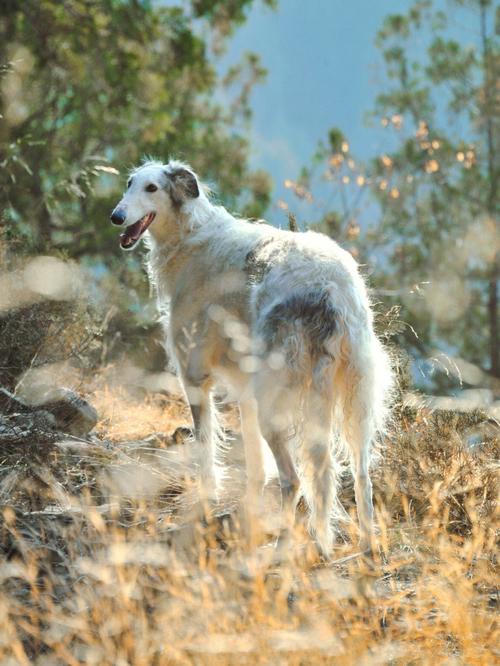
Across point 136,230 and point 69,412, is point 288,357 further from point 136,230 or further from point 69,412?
point 69,412

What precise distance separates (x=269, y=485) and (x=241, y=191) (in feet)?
49.0

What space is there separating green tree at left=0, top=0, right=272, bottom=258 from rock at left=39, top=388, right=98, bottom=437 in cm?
949

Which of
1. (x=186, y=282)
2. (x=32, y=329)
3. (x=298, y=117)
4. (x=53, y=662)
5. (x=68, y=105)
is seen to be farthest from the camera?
(x=298, y=117)

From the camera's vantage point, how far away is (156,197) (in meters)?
6.50

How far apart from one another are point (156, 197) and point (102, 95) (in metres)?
13.7

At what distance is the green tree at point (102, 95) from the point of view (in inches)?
671

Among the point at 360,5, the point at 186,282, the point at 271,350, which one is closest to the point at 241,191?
the point at 186,282

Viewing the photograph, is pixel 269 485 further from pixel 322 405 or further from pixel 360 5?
pixel 360 5

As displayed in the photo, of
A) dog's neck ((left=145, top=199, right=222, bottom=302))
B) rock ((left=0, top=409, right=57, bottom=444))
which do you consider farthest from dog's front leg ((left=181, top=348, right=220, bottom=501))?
rock ((left=0, top=409, right=57, bottom=444))

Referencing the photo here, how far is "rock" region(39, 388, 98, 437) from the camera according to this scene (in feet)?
21.6

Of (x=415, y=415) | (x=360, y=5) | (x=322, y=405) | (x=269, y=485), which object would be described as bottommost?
(x=269, y=485)

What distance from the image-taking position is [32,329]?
7633 millimetres

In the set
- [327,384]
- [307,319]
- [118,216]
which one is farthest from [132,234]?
[327,384]

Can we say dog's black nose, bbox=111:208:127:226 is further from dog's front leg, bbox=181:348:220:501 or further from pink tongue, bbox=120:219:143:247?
dog's front leg, bbox=181:348:220:501
